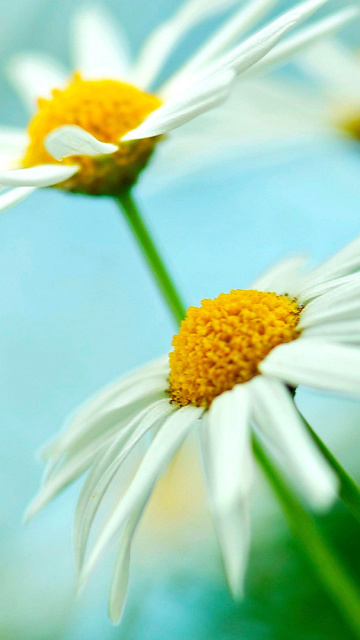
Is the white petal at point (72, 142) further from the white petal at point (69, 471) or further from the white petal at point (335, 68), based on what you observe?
the white petal at point (335, 68)

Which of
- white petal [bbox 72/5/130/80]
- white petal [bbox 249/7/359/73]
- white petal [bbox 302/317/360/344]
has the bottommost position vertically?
white petal [bbox 302/317/360/344]

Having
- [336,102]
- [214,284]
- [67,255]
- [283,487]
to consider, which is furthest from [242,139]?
[67,255]

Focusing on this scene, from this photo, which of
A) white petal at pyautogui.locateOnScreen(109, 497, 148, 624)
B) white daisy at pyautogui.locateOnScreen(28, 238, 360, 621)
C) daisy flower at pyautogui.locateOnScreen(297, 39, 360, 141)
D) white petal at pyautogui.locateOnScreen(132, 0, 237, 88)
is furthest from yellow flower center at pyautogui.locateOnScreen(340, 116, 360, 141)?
white petal at pyautogui.locateOnScreen(109, 497, 148, 624)

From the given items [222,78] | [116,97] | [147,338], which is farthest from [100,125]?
[147,338]

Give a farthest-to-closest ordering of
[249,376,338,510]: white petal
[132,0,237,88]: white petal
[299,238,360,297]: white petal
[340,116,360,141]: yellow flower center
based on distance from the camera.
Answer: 1. [340,116,360,141]: yellow flower center
2. [132,0,237,88]: white petal
3. [299,238,360,297]: white petal
4. [249,376,338,510]: white petal

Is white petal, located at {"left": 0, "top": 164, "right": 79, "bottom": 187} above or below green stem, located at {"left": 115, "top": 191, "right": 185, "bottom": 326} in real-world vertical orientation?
above

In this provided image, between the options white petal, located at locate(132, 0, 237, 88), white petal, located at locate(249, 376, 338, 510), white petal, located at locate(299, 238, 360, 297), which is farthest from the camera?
white petal, located at locate(132, 0, 237, 88)

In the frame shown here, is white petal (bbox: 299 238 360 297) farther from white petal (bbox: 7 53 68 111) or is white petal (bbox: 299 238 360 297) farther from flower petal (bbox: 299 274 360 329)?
white petal (bbox: 7 53 68 111)
